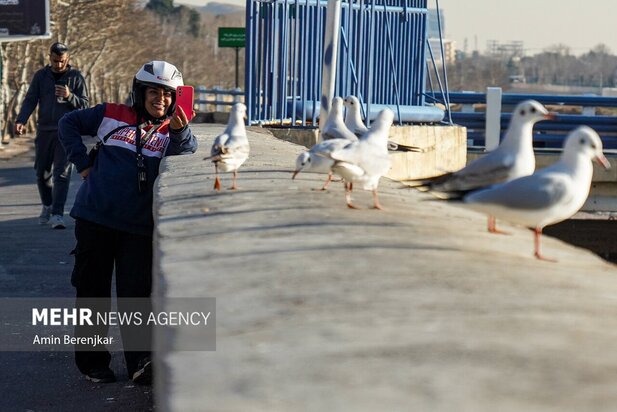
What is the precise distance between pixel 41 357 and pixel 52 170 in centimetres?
732

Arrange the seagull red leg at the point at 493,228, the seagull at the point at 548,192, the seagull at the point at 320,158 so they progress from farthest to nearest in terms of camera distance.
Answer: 1. the seagull at the point at 320,158
2. the seagull red leg at the point at 493,228
3. the seagull at the point at 548,192

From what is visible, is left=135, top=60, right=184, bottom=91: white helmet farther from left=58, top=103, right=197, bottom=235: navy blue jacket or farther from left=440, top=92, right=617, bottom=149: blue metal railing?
left=440, top=92, right=617, bottom=149: blue metal railing

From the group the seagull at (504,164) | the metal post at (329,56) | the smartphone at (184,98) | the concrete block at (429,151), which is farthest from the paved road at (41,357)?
the concrete block at (429,151)

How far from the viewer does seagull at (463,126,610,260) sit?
5734 millimetres

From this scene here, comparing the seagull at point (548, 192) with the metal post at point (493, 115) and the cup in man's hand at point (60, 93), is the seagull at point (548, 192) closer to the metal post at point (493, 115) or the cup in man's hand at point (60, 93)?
the cup in man's hand at point (60, 93)

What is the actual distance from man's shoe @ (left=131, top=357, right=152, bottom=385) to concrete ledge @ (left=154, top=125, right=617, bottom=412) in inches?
41.5

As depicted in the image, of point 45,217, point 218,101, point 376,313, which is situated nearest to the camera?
point 376,313

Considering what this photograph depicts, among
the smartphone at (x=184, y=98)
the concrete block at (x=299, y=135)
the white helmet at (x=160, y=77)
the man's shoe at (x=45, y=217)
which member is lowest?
the man's shoe at (x=45, y=217)

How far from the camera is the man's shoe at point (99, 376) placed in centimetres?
796

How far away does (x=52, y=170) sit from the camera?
15.7m

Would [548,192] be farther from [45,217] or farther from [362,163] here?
[45,217]

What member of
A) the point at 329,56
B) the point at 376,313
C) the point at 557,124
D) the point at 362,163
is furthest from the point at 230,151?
the point at 557,124

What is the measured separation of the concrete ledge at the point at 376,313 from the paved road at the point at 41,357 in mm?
1244

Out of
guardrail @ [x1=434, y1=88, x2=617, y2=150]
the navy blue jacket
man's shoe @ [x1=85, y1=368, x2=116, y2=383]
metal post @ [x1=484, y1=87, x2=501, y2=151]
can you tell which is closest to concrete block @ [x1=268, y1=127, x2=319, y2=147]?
the navy blue jacket
